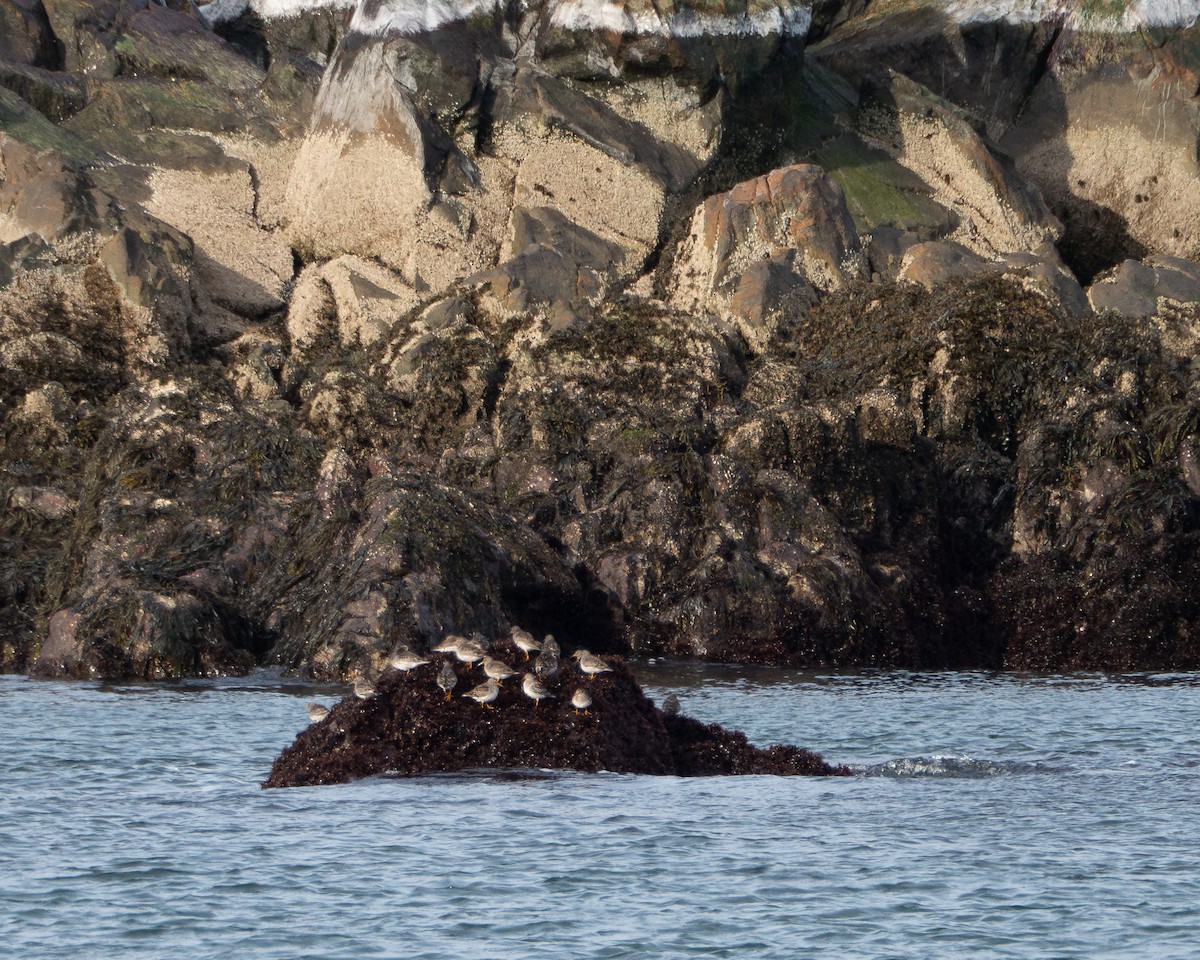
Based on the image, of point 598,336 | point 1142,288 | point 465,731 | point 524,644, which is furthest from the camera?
point 1142,288

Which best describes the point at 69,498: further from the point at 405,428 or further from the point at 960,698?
the point at 960,698

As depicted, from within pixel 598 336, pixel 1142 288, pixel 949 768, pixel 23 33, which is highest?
pixel 23 33

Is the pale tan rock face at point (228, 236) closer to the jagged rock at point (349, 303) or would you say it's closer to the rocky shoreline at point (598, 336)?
the rocky shoreline at point (598, 336)

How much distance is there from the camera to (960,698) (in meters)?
14.3

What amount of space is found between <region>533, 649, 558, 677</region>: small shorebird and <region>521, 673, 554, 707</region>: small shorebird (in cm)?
10

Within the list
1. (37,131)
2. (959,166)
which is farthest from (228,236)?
(959,166)

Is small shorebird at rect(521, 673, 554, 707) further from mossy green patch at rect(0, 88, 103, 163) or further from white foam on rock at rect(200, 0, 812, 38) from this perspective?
mossy green patch at rect(0, 88, 103, 163)

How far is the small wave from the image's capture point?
34.2ft

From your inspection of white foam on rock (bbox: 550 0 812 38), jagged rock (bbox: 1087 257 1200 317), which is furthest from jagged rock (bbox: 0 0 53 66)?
jagged rock (bbox: 1087 257 1200 317)

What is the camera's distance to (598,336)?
830 inches

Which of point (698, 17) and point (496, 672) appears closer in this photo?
point (496, 672)

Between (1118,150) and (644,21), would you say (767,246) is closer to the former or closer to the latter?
(644,21)

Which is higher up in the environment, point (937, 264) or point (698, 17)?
point (698, 17)

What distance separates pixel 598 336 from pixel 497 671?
11.8 meters
